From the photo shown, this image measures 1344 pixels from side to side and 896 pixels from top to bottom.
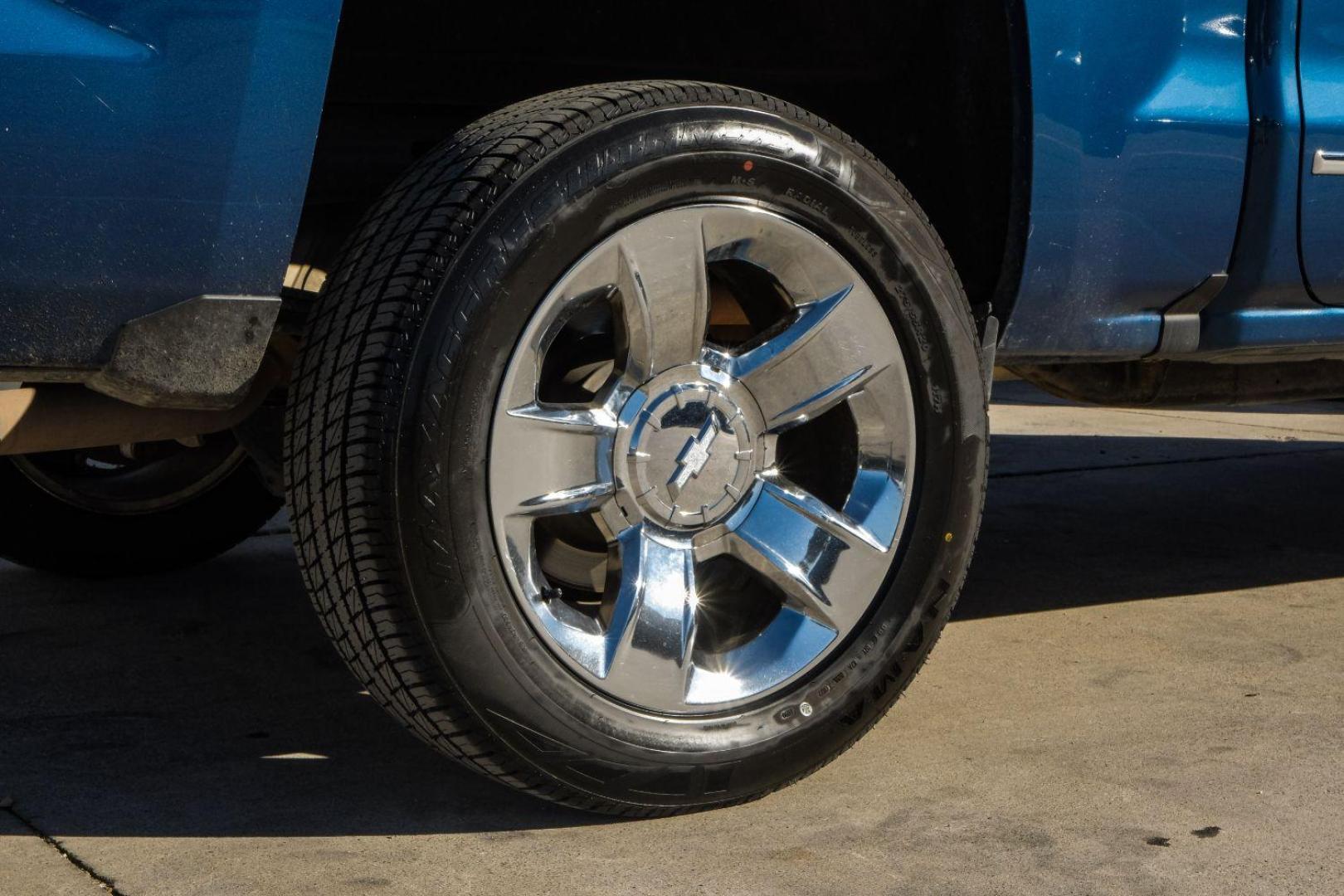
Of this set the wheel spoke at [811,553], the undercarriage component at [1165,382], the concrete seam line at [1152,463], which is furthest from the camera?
the concrete seam line at [1152,463]

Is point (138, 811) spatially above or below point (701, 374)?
below

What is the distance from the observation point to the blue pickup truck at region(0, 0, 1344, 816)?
6.21 feet

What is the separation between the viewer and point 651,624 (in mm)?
2176

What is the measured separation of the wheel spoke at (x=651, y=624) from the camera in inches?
84.3

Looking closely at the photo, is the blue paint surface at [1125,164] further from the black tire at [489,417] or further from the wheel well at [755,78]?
the black tire at [489,417]

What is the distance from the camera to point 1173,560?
12.9 ft

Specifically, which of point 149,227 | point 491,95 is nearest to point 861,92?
point 491,95

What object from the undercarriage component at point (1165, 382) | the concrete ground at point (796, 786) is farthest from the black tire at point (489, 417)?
the undercarriage component at point (1165, 382)

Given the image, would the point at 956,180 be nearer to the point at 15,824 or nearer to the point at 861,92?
the point at 861,92

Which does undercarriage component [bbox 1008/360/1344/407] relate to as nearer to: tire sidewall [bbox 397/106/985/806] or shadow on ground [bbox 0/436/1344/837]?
shadow on ground [bbox 0/436/1344/837]

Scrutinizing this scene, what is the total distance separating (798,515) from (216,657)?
4.24 ft

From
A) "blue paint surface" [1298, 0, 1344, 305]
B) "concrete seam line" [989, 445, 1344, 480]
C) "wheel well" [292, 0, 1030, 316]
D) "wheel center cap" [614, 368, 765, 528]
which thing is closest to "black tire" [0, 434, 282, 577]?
"wheel well" [292, 0, 1030, 316]

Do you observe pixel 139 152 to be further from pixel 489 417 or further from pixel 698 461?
pixel 698 461

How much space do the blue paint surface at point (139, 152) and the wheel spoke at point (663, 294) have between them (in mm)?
469
